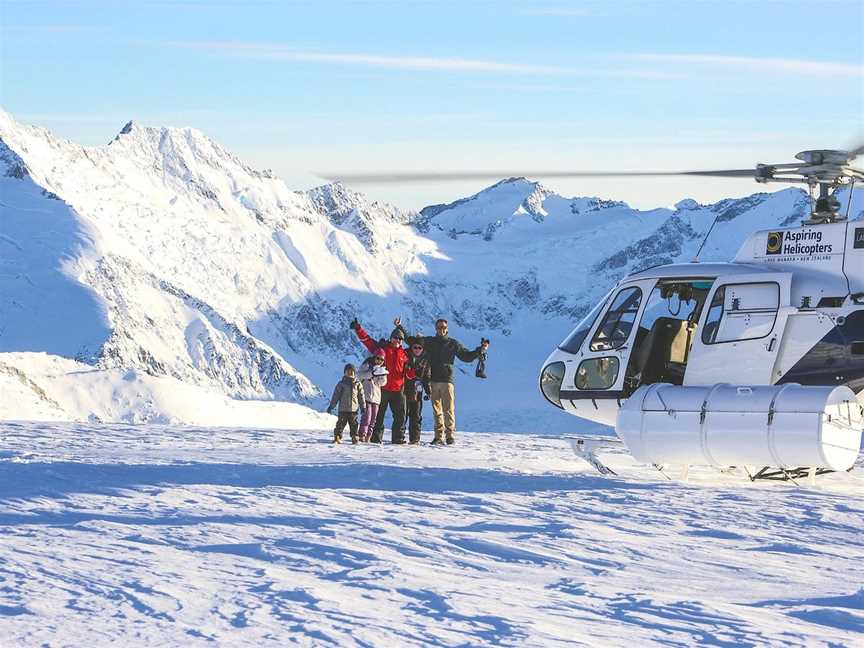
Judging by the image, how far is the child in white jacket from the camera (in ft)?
59.3

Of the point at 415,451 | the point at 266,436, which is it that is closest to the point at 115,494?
the point at 415,451

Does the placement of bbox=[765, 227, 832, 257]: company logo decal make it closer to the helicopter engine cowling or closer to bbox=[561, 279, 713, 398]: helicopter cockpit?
bbox=[561, 279, 713, 398]: helicopter cockpit

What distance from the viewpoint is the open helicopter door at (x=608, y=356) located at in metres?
14.8

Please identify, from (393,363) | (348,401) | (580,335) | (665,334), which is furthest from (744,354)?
(348,401)

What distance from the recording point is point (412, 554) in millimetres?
10008

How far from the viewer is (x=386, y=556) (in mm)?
9859

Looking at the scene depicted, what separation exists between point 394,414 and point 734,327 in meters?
5.53

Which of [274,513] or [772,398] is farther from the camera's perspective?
[772,398]

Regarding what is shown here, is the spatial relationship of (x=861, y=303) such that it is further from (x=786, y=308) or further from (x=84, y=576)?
(x=84, y=576)

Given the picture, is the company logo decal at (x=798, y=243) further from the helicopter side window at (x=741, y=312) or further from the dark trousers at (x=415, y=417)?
the dark trousers at (x=415, y=417)

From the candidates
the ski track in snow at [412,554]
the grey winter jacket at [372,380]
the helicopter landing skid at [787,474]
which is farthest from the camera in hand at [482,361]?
the helicopter landing skid at [787,474]

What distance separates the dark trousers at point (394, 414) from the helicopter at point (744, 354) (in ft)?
10.1

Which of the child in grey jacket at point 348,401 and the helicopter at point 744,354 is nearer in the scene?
the helicopter at point 744,354

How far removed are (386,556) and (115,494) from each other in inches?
144
